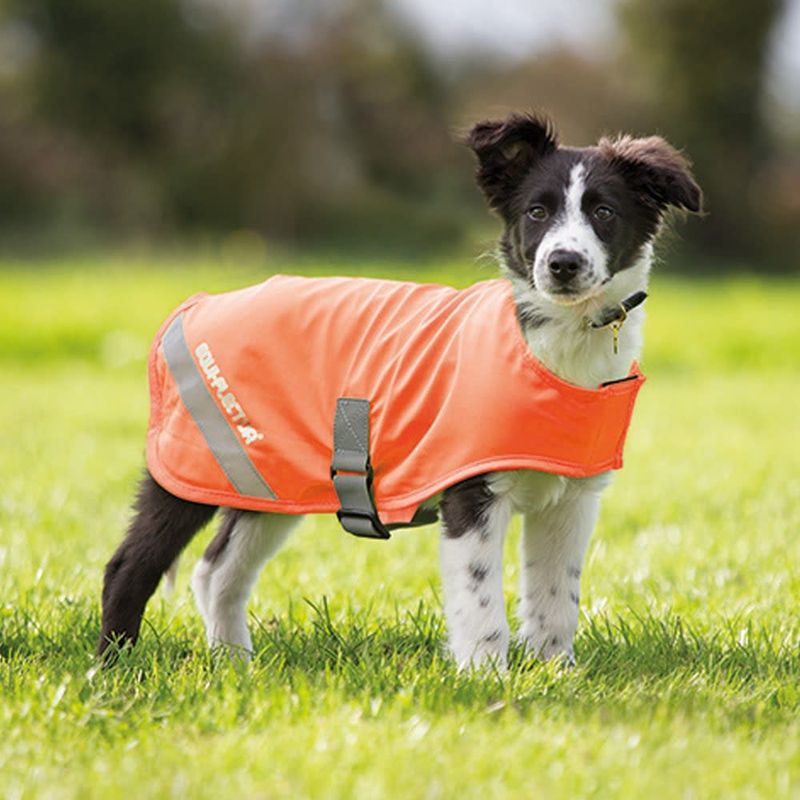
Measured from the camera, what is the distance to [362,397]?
148 inches

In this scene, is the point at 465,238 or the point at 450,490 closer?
the point at 450,490

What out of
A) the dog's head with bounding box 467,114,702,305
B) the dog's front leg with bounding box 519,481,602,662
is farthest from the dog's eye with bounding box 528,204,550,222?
the dog's front leg with bounding box 519,481,602,662

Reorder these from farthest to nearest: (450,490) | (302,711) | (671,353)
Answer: (671,353) < (450,490) < (302,711)

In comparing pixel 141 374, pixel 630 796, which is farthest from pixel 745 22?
pixel 630 796

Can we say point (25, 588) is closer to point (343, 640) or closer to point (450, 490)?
point (343, 640)

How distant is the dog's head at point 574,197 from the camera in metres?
3.57

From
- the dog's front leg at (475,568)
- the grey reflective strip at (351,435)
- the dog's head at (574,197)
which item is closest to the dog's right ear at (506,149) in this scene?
the dog's head at (574,197)

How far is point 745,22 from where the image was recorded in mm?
23625

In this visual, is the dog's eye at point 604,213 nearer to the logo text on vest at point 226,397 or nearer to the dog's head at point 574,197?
the dog's head at point 574,197

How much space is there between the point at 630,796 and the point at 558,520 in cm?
125

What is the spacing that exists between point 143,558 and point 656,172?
1867 millimetres

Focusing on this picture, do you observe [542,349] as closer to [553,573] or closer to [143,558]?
[553,573]

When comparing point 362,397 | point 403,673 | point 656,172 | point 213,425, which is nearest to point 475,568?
point 403,673

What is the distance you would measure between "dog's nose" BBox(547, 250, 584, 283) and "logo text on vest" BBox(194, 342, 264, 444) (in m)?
1.00
